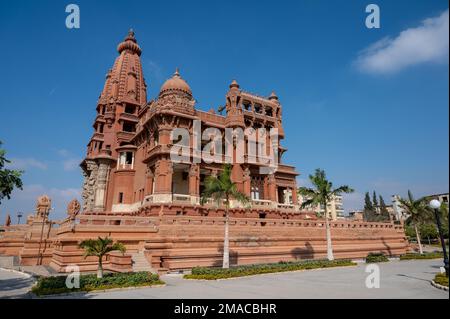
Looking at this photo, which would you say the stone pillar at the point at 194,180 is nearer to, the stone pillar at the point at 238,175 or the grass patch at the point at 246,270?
the stone pillar at the point at 238,175

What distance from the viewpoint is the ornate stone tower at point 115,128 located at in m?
39.9

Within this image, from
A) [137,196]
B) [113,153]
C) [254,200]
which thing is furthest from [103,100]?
[254,200]

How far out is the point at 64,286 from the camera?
14594mm

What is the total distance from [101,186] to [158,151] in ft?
42.4

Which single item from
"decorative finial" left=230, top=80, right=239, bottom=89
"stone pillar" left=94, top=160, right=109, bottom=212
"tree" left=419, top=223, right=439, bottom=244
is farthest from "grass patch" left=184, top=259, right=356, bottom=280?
"tree" left=419, top=223, right=439, bottom=244

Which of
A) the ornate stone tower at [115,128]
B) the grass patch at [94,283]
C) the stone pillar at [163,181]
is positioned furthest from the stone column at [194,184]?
the grass patch at [94,283]

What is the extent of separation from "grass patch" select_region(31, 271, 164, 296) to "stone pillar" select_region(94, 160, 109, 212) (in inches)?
974

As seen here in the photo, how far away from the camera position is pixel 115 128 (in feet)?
144

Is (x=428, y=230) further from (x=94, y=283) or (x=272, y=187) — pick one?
(x=94, y=283)

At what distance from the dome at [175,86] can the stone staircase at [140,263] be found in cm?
1987

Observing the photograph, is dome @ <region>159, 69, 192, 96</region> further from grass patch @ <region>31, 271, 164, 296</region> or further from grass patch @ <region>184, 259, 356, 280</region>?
grass patch @ <region>31, 271, 164, 296</region>

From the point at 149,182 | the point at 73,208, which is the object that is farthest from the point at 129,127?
the point at 73,208

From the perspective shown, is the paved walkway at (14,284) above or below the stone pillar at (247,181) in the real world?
below
